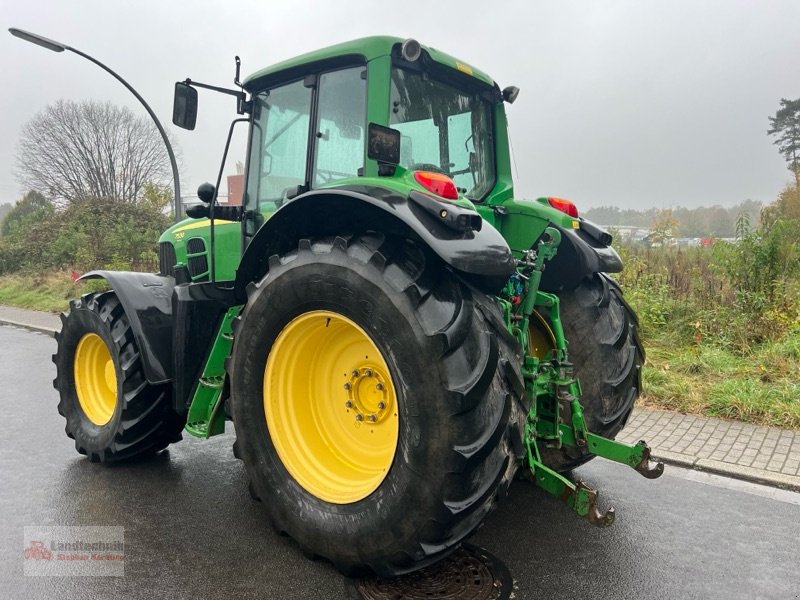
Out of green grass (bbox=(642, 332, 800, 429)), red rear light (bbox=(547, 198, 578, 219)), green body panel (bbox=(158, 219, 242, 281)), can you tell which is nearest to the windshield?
red rear light (bbox=(547, 198, 578, 219))

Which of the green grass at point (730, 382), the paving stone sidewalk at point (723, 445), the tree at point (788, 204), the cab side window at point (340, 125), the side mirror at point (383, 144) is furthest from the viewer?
the tree at point (788, 204)

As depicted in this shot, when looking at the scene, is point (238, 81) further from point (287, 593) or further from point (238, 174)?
point (287, 593)

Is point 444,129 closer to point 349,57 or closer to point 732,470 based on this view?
point 349,57

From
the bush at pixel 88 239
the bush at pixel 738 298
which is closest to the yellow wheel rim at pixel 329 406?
the bush at pixel 738 298

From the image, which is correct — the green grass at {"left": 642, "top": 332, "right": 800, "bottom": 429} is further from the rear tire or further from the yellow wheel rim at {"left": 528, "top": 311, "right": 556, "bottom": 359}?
the rear tire

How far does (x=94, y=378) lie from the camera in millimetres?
4223

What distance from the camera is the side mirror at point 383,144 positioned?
2.72 meters

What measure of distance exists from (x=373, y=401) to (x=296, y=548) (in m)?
0.88

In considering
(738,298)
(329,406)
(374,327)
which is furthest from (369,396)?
(738,298)

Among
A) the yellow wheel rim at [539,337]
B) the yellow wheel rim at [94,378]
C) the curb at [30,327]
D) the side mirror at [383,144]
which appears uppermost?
the side mirror at [383,144]

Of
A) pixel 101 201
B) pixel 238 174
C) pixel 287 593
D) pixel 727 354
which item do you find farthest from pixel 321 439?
pixel 101 201

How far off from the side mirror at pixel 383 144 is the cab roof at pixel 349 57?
0.42 metres

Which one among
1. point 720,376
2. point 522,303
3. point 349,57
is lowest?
point 720,376

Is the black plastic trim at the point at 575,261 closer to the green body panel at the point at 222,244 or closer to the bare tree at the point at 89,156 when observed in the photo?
the green body panel at the point at 222,244
